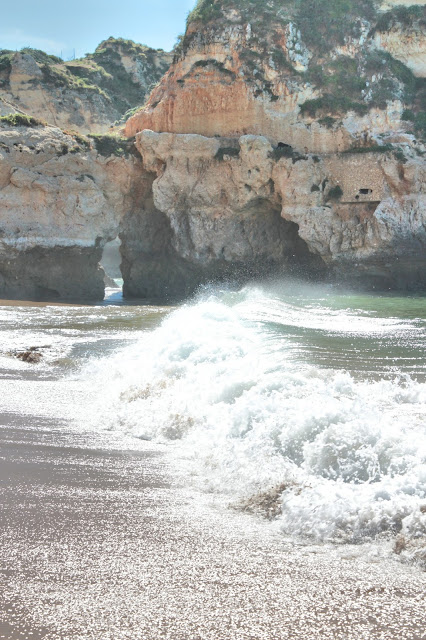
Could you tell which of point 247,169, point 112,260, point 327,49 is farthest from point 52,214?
point 112,260

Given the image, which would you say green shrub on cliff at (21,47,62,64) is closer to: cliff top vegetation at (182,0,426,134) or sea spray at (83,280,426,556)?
cliff top vegetation at (182,0,426,134)

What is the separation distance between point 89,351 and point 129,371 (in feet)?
7.93

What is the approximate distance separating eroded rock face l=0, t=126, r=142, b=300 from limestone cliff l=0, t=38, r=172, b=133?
12418 millimetres

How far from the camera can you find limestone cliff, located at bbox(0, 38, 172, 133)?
126 ft

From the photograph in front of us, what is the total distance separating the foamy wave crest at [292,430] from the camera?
3.20m

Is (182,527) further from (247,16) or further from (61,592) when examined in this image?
(247,16)

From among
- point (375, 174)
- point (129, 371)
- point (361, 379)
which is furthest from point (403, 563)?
point (375, 174)

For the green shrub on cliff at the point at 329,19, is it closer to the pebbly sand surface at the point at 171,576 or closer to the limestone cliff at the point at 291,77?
the limestone cliff at the point at 291,77

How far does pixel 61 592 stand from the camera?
2.53 metres

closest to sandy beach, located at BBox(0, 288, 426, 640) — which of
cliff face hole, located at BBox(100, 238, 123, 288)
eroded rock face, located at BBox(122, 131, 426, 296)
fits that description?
eroded rock face, located at BBox(122, 131, 426, 296)

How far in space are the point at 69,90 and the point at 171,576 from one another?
41739 mm

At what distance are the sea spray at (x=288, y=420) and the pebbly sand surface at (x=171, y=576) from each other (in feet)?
0.97

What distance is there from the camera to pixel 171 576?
8.77 feet

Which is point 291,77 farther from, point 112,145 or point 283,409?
point 283,409
